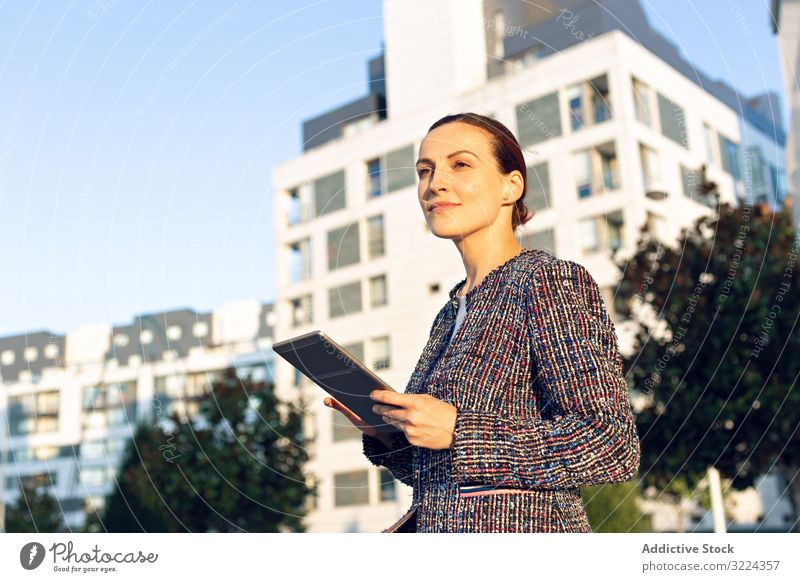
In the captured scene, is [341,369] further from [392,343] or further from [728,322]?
[392,343]

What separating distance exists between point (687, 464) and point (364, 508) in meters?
31.9

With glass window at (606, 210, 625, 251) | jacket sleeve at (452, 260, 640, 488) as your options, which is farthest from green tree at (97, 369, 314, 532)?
jacket sleeve at (452, 260, 640, 488)

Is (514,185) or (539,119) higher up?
(539,119)

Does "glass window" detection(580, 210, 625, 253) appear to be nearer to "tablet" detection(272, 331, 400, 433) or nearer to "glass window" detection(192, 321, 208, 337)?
"glass window" detection(192, 321, 208, 337)

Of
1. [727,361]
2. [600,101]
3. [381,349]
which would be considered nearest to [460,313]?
[727,361]

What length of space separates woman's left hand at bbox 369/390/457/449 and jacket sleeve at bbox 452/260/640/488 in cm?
4

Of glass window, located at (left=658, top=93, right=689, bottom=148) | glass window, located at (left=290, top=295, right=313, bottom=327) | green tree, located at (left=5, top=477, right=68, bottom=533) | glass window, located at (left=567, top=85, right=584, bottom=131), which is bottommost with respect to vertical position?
Result: green tree, located at (left=5, top=477, right=68, bottom=533)

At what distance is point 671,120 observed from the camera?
36.7 metres

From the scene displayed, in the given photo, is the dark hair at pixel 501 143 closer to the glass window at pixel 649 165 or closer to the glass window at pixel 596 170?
the glass window at pixel 649 165

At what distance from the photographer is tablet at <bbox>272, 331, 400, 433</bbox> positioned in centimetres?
271

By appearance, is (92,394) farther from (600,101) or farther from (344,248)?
(600,101)

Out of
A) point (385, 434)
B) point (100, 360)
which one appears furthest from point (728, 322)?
point (100, 360)

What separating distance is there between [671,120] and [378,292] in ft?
43.0

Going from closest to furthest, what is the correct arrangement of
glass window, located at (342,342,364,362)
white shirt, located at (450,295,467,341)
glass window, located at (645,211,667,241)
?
white shirt, located at (450,295,467,341) < glass window, located at (342,342,364,362) < glass window, located at (645,211,667,241)
